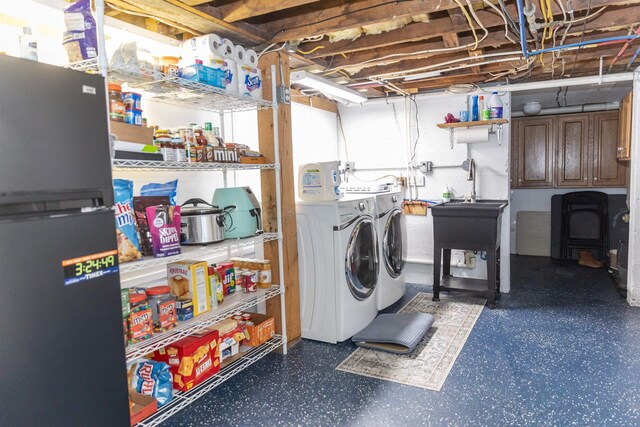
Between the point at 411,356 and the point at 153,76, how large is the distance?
228 cm

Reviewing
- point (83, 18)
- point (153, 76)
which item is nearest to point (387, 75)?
point (153, 76)

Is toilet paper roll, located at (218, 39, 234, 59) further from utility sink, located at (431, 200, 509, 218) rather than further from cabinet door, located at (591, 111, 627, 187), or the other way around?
cabinet door, located at (591, 111, 627, 187)

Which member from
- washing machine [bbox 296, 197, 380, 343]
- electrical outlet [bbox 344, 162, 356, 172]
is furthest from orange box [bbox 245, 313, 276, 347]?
electrical outlet [bbox 344, 162, 356, 172]

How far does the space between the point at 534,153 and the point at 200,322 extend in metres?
5.18

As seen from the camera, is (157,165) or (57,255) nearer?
(57,255)

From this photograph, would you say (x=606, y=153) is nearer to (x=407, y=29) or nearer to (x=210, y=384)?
(x=407, y=29)

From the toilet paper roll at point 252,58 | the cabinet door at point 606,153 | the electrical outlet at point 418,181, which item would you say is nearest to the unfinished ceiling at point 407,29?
the toilet paper roll at point 252,58

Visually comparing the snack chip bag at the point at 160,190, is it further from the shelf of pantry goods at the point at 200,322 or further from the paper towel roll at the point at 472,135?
the paper towel roll at the point at 472,135

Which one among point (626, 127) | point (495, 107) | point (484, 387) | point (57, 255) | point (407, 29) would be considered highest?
point (407, 29)

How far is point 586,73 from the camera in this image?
4.05 metres

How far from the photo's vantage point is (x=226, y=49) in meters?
2.38

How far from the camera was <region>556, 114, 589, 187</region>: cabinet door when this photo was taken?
5.41 metres

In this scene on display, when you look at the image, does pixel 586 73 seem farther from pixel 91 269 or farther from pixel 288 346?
pixel 91 269

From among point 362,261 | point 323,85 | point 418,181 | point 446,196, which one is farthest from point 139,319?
point 418,181
